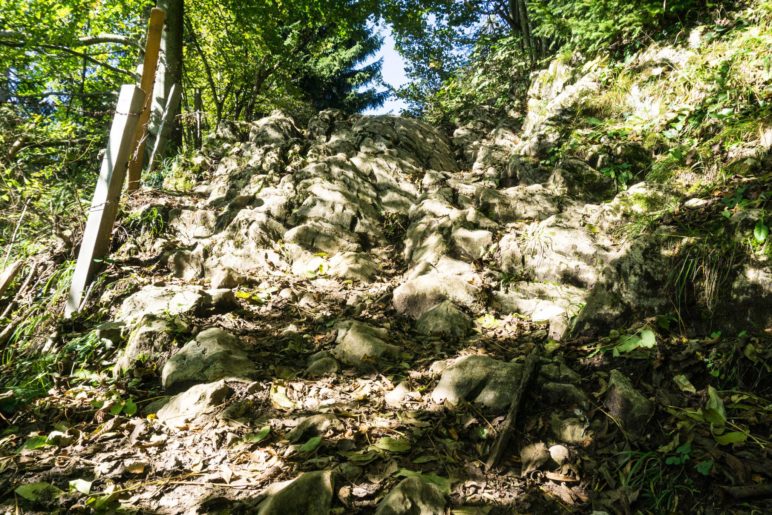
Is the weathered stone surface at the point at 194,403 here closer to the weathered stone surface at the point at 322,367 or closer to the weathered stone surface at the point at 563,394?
the weathered stone surface at the point at 322,367

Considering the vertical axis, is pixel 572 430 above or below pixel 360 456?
below

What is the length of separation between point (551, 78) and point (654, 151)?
3586mm

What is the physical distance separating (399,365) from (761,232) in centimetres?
254

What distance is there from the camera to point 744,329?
243 cm

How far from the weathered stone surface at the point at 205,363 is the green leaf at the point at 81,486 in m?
0.80

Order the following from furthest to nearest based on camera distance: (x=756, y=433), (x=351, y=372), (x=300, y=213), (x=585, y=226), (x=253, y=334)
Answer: (x=300, y=213) → (x=585, y=226) → (x=253, y=334) → (x=351, y=372) → (x=756, y=433)

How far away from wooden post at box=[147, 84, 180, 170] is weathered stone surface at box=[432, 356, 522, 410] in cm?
659

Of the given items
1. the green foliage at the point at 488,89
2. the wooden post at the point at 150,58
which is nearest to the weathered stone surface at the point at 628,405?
the wooden post at the point at 150,58

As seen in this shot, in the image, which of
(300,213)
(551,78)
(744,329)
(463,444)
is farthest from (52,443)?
(551,78)

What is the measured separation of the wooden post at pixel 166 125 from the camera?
6828mm

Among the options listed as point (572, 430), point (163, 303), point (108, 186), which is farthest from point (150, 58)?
point (572, 430)

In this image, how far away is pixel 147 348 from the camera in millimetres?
2988

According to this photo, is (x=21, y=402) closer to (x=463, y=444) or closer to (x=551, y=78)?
(x=463, y=444)

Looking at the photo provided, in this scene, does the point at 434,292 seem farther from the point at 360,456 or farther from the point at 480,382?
the point at 360,456
